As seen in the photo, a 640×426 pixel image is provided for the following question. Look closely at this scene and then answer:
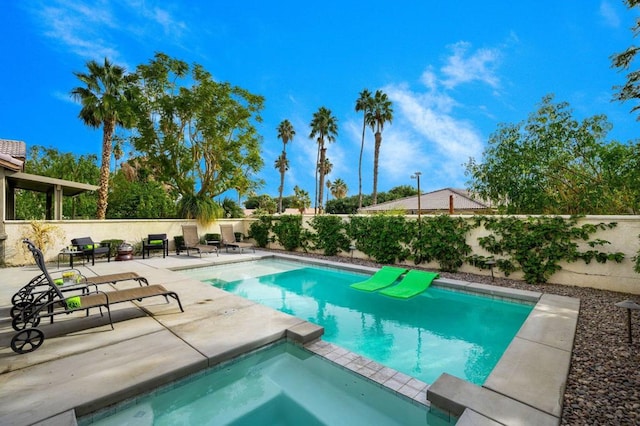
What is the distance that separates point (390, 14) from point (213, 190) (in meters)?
17.2

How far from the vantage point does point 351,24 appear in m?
25.3

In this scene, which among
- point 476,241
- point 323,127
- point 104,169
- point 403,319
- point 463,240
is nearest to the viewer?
Answer: point 403,319

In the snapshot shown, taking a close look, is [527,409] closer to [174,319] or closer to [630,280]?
[174,319]

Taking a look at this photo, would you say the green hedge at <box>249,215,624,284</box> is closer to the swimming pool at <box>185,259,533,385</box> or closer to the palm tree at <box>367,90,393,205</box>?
the swimming pool at <box>185,259,533,385</box>

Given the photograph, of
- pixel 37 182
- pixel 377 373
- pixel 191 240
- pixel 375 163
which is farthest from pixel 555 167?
pixel 375 163

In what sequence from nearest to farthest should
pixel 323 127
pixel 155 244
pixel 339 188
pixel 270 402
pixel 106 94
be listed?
pixel 270 402 < pixel 155 244 < pixel 106 94 < pixel 323 127 < pixel 339 188

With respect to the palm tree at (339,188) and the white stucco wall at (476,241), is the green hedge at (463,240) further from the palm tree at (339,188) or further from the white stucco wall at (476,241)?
the palm tree at (339,188)

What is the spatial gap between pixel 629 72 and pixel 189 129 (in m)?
16.5

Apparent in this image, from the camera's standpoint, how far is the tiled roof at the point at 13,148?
493 inches

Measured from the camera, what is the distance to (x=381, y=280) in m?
7.50

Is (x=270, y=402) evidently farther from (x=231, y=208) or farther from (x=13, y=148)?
(x=231, y=208)

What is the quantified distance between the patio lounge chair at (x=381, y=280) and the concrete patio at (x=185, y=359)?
116 inches

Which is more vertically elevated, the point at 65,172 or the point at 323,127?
the point at 323,127

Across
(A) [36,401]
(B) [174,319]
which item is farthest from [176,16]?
(A) [36,401]
